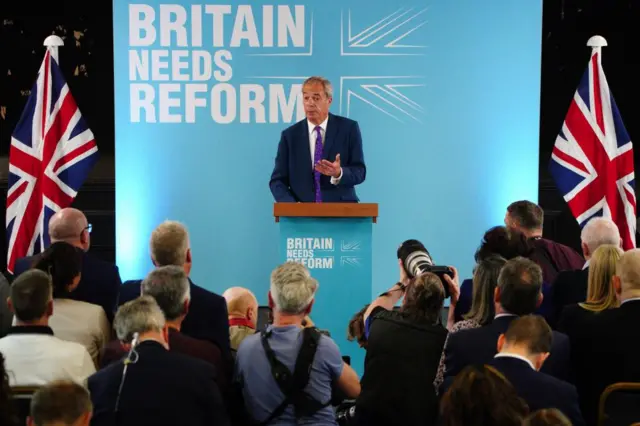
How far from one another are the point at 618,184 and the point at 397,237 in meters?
1.90

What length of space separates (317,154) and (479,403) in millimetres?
3687

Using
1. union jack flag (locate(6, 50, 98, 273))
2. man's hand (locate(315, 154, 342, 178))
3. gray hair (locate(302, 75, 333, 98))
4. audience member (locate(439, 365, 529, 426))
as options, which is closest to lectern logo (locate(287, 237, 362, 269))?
man's hand (locate(315, 154, 342, 178))

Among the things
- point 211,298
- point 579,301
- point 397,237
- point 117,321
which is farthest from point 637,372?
point 397,237

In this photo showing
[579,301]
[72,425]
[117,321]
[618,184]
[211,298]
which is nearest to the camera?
[72,425]

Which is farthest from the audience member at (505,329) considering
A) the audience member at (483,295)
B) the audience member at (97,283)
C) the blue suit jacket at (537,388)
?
the audience member at (97,283)

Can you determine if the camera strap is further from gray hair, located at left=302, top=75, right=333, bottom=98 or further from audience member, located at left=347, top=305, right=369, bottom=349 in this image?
gray hair, located at left=302, top=75, right=333, bottom=98

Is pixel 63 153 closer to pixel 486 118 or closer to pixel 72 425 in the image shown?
pixel 486 118

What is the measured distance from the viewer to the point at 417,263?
4656 mm

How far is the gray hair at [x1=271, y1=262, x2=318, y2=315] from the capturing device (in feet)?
12.6

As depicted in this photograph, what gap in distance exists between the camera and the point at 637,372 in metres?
3.93

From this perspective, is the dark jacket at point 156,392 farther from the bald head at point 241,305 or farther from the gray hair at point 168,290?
the bald head at point 241,305

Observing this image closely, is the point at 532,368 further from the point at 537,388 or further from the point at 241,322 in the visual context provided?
the point at 241,322

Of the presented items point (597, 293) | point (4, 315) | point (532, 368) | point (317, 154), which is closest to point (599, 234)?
point (597, 293)

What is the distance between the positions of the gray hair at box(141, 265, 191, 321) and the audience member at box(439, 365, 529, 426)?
1.30m
